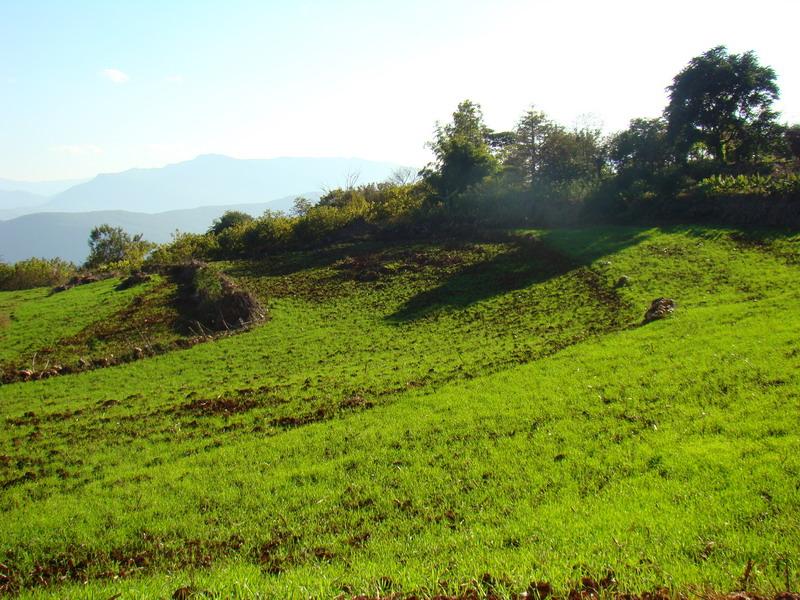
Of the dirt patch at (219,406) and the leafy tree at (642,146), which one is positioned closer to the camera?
the dirt patch at (219,406)

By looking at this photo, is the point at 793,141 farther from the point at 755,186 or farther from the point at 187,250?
the point at 187,250

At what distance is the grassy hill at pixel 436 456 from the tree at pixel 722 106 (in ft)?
85.8

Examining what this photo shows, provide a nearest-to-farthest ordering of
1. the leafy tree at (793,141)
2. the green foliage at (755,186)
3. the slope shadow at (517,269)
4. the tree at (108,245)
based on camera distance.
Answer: the slope shadow at (517,269), the green foliage at (755,186), the leafy tree at (793,141), the tree at (108,245)

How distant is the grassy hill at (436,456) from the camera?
671cm

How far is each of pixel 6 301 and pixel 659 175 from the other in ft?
175

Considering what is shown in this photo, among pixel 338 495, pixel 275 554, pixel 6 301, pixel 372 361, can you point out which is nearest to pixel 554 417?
pixel 338 495

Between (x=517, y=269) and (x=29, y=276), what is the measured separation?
4619 centimetres

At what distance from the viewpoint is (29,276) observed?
50156mm

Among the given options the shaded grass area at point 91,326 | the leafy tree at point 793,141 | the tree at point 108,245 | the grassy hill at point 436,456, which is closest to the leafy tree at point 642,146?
the leafy tree at point 793,141

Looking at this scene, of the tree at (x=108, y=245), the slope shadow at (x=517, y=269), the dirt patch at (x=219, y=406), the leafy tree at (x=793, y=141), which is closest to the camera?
the dirt patch at (x=219, y=406)

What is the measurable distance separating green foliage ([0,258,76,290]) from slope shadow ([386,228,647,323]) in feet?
125

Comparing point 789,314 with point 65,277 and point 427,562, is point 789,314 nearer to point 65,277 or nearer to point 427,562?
point 427,562

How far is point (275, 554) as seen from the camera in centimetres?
808

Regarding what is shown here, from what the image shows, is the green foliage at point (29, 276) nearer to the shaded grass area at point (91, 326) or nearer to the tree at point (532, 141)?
the shaded grass area at point (91, 326)
